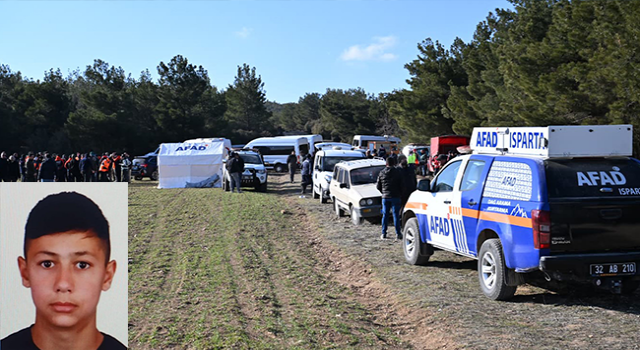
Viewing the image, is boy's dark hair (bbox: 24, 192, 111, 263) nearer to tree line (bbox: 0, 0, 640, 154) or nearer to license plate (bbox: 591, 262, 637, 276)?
license plate (bbox: 591, 262, 637, 276)

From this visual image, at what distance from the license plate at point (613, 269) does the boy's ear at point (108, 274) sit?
5.82 m

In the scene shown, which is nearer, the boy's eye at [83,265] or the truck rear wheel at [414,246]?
the boy's eye at [83,265]

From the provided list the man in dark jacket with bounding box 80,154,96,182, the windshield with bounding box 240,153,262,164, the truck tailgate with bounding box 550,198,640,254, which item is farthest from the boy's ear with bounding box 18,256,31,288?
the man in dark jacket with bounding box 80,154,96,182

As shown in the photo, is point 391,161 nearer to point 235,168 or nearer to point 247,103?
point 235,168

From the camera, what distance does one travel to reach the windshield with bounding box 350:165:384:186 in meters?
17.1

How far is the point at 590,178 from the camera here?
24.1 ft

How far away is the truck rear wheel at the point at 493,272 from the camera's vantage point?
775 cm

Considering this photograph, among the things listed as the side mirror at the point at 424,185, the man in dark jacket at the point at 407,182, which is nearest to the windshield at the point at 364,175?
the man in dark jacket at the point at 407,182

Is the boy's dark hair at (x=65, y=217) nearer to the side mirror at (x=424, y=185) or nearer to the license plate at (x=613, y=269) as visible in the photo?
the license plate at (x=613, y=269)

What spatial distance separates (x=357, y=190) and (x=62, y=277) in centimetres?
1361

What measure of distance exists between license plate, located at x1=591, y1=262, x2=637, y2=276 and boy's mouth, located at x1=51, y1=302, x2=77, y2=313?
604cm

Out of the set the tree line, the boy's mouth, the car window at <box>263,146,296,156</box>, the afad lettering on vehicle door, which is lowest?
the afad lettering on vehicle door

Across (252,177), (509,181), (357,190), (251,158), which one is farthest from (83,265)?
(251,158)

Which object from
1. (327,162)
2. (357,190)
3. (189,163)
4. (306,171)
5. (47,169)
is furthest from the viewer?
(189,163)
